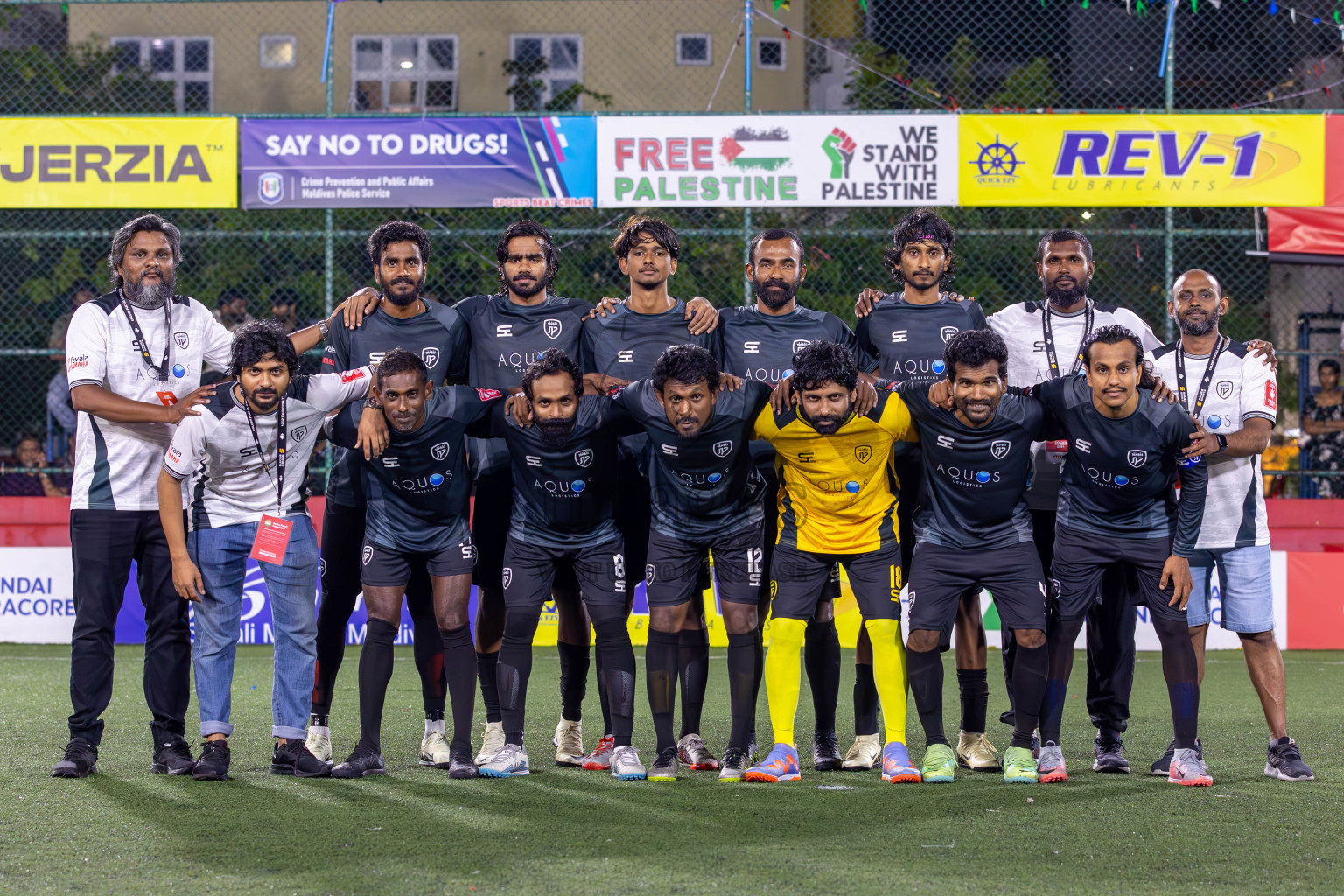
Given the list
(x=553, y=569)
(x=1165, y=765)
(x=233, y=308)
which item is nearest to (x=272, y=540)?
(x=553, y=569)

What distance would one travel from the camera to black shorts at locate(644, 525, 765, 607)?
19.1 ft

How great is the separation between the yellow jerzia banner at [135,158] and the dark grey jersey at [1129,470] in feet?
25.1

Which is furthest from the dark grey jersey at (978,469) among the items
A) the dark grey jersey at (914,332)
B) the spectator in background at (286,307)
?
the spectator in background at (286,307)

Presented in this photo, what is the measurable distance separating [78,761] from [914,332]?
12.6 feet

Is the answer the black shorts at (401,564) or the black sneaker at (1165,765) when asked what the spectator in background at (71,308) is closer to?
the black shorts at (401,564)

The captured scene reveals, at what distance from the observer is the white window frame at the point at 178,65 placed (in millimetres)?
18531

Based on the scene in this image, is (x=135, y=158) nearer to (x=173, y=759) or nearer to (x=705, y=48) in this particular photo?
(x=173, y=759)

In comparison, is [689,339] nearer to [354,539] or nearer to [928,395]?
[928,395]

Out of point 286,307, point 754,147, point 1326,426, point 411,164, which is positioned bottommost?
point 1326,426

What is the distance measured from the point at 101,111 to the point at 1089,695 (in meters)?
12.3

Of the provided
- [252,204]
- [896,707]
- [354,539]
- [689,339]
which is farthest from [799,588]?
[252,204]

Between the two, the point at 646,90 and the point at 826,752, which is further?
the point at 646,90

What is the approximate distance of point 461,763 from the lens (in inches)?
226

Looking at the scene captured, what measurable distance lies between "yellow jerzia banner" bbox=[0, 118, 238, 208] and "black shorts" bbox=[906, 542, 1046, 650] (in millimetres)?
7542
